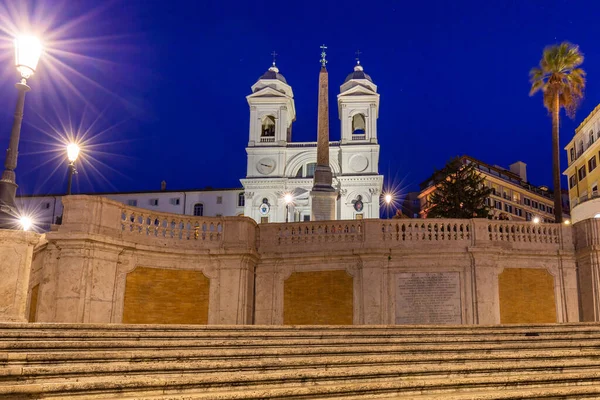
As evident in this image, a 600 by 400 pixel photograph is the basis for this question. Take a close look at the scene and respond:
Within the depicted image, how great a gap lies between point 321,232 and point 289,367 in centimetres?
945

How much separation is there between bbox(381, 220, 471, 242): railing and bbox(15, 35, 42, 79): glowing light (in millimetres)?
9957

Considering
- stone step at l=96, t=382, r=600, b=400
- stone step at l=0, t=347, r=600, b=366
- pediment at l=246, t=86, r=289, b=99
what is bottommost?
stone step at l=96, t=382, r=600, b=400

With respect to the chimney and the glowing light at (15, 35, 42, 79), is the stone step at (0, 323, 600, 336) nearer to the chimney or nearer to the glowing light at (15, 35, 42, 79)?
the glowing light at (15, 35, 42, 79)

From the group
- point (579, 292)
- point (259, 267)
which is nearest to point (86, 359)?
point (259, 267)

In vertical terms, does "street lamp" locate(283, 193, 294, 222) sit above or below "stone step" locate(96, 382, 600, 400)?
above

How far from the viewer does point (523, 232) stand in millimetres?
18016

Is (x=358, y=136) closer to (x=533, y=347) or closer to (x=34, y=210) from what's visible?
(x=34, y=210)

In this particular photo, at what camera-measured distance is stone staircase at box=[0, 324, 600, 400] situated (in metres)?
7.23

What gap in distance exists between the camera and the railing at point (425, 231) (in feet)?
57.9

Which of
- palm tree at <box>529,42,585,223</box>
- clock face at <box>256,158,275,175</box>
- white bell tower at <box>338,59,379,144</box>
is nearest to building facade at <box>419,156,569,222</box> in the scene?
white bell tower at <box>338,59,379,144</box>

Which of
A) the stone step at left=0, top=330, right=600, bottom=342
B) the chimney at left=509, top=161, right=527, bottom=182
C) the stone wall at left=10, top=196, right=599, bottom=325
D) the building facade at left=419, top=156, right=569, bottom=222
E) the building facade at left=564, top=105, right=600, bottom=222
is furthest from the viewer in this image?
the chimney at left=509, top=161, right=527, bottom=182

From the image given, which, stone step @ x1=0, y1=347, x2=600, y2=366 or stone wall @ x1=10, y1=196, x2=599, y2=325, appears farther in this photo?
stone wall @ x1=10, y1=196, x2=599, y2=325

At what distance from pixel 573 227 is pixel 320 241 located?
7.35m

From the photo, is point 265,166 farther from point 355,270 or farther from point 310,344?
point 310,344
